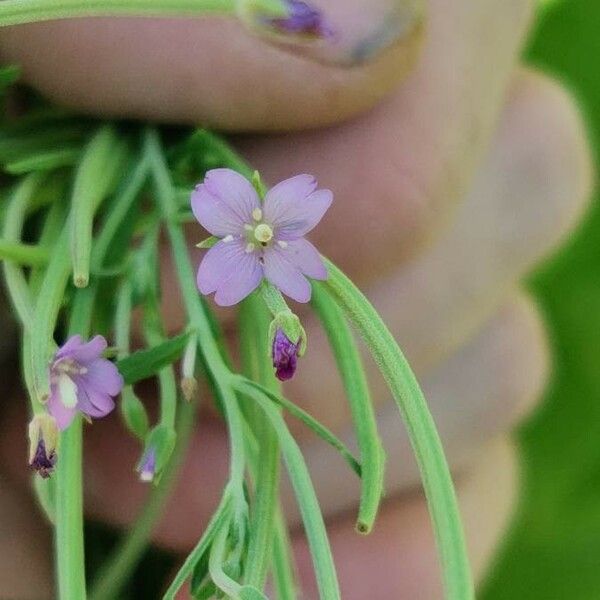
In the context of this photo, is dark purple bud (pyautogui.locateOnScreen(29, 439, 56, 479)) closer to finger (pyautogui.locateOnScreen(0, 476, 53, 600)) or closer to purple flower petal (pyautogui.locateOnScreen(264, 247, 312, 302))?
purple flower petal (pyautogui.locateOnScreen(264, 247, 312, 302))

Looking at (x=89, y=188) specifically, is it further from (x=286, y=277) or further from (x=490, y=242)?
(x=490, y=242)

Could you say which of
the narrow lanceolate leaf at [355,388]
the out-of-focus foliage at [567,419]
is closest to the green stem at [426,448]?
the narrow lanceolate leaf at [355,388]

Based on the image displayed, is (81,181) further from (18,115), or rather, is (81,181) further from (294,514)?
(294,514)

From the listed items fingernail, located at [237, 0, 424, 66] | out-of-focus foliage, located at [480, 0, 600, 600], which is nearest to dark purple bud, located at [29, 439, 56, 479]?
fingernail, located at [237, 0, 424, 66]

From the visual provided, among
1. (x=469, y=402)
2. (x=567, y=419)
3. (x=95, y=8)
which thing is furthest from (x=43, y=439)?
(x=567, y=419)

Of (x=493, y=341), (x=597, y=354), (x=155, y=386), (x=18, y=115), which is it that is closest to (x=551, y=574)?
(x=597, y=354)

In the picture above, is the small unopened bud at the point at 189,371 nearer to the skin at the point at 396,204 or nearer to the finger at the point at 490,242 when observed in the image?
the skin at the point at 396,204
